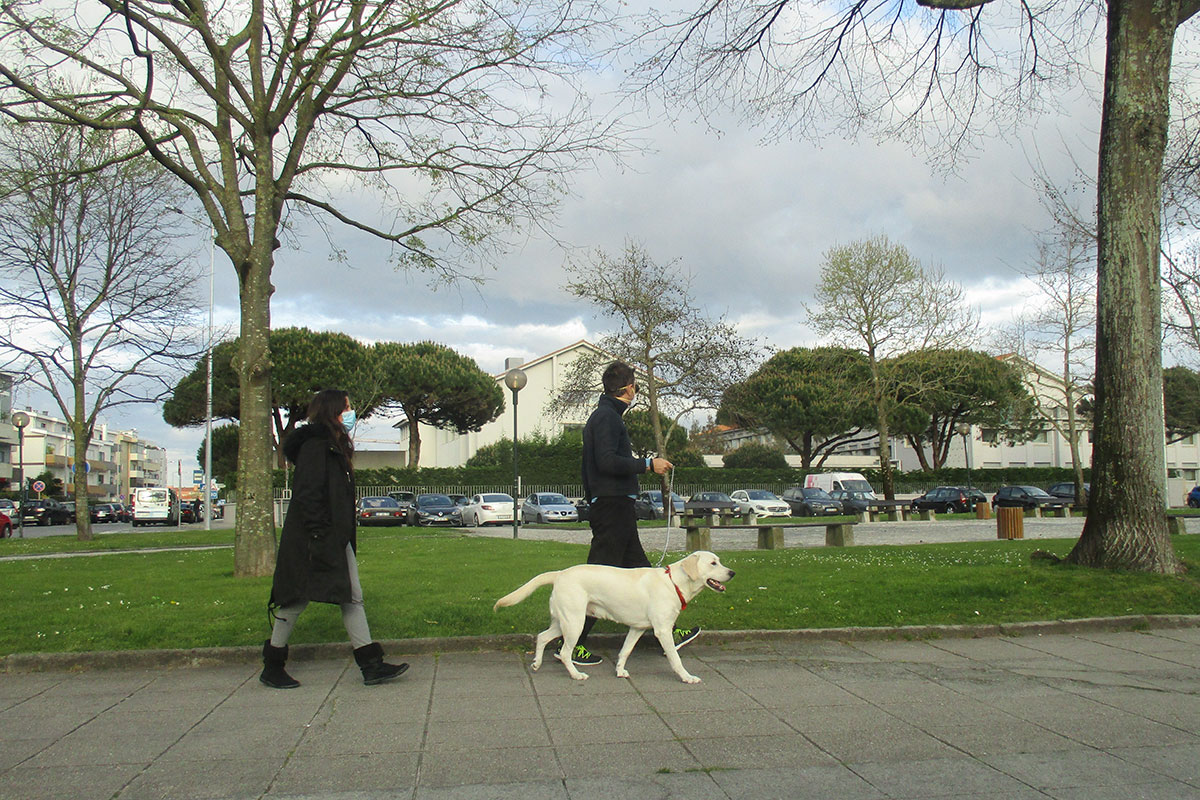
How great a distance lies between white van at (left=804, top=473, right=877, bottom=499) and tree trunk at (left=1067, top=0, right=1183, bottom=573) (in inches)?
1253

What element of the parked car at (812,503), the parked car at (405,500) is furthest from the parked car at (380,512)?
the parked car at (812,503)

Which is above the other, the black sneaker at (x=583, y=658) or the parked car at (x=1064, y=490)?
the black sneaker at (x=583, y=658)

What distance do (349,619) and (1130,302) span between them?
26.2ft

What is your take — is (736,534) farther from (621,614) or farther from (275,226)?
(621,614)

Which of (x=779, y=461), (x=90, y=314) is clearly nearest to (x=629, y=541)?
(x=90, y=314)

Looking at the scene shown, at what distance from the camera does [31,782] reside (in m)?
3.59

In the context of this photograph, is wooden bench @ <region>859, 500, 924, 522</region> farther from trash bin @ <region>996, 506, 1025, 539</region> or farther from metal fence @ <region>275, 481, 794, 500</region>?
metal fence @ <region>275, 481, 794, 500</region>

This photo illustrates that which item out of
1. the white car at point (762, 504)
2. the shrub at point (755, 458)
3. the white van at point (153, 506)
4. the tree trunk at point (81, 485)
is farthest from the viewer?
the shrub at point (755, 458)

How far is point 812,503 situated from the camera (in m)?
36.2

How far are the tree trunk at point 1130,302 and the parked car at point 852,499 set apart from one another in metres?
28.3

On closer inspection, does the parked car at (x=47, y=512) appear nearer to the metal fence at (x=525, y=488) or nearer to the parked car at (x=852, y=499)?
the metal fence at (x=525, y=488)

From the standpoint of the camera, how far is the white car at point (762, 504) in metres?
34.0

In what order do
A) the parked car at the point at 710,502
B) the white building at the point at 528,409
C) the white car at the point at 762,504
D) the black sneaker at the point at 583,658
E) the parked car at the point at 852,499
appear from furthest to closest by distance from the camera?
the white building at the point at 528,409
the parked car at the point at 852,499
the parked car at the point at 710,502
the white car at the point at 762,504
the black sneaker at the point at 583,658

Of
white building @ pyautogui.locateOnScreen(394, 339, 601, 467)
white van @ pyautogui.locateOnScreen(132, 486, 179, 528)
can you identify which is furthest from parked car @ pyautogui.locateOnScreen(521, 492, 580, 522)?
white building @ pyautogui.locateOnScreen(394, 339, 601, 467)
